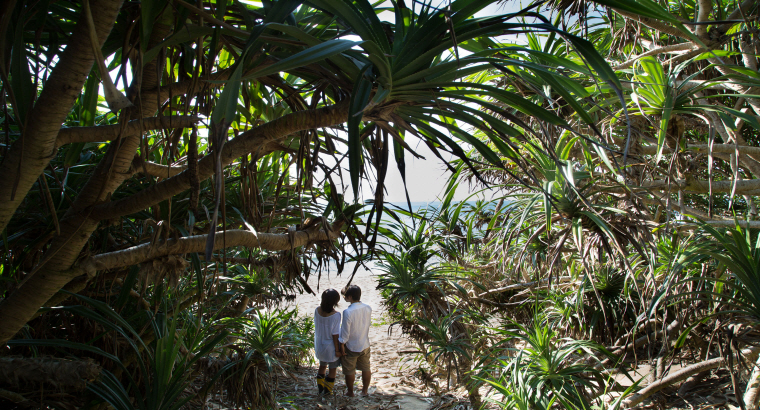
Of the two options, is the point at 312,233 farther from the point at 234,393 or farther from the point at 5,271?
the point at 234,393

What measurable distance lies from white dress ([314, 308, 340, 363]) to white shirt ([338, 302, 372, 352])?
0.37 ft

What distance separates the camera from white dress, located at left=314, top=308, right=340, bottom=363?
10.9ft

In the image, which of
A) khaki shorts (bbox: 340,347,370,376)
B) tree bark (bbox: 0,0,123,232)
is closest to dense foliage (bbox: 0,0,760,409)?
tree bark (bbox: 0,0,123,232)

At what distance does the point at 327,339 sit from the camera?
11.0 ft

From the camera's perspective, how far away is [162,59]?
823 mm

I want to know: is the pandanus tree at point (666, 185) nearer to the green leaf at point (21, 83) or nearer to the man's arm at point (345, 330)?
the green leaf at point (21, 83)

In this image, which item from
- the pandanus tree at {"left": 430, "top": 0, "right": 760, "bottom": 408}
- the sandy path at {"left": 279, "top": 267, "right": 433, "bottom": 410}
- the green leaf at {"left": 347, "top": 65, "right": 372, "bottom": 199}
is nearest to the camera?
the green leaf at {"left": 347, "top": 65, "right": 372, "bottom": 199}

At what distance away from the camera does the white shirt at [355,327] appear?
3246 millimetres

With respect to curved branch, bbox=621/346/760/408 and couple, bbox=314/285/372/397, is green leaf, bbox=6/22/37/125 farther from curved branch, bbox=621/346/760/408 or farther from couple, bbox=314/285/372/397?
couple, bbox=314/285/372/397

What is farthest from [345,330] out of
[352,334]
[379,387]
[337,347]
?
[379,387]

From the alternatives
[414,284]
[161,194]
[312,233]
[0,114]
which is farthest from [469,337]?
[0,114]

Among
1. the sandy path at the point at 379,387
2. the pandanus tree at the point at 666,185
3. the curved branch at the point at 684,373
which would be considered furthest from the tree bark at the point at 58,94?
the curved branch at the point at 684,373

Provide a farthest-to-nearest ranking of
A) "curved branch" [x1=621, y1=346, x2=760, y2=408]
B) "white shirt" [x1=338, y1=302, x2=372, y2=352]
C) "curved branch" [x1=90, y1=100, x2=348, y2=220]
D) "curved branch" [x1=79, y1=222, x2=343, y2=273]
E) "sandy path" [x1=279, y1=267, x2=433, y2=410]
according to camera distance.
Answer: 1. "white shirt" [x1=338, y1=302, x2=372, y2=352]
2. "sandy path" [x1=279, y1=267, x2=433, y2=410]
3. "curved branch" [x1=621, y1=346, x2=760, y2=408]
4. "curved branch" [x1=79, y1=222, x2=343, y2=273]
5. "curved branch" [x1=90, y1=100, x2=348, y2=220]

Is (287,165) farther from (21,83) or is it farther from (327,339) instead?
(327,339)
